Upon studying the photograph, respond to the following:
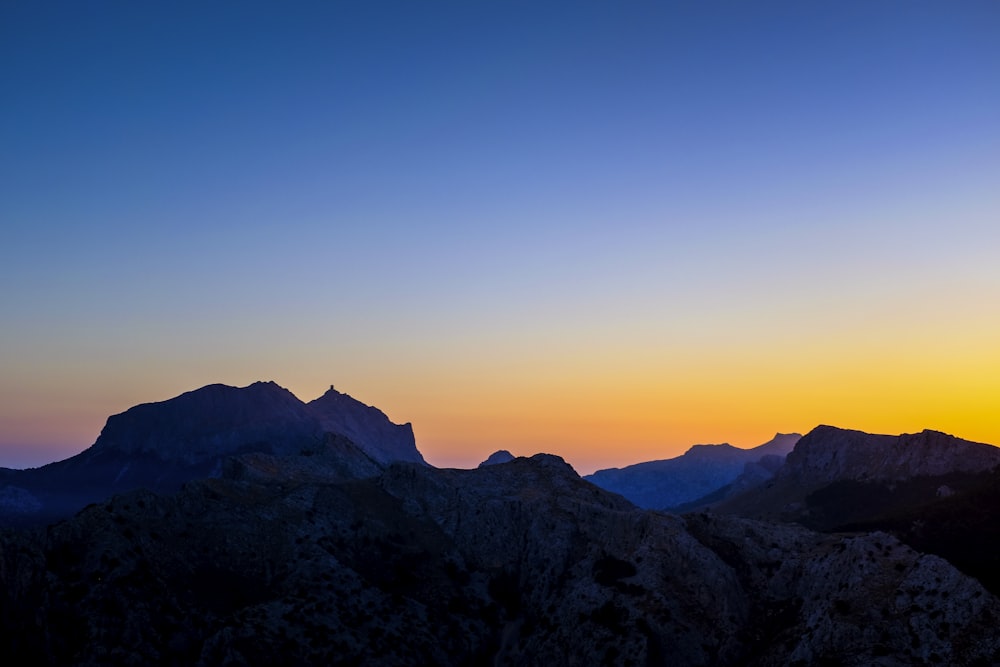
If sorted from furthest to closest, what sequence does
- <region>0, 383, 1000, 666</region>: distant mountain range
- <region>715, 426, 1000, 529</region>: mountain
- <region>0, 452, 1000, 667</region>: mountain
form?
1. <region>715, 426, 1000, 529</region>: mountain
2. <region>0, 383, 1000, 666</region>: distant mountain range
3. <region>0, 452, 1000, 667</region>: mountain

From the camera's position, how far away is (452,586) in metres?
131

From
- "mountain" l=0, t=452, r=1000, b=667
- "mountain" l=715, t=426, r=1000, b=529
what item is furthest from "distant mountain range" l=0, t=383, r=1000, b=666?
"mountain" l=715, t=426, r=1000, b=529

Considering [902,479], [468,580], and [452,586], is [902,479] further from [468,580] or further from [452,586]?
[452,586]

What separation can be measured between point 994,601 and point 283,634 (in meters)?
82.0

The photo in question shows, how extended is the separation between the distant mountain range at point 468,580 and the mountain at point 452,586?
273mm

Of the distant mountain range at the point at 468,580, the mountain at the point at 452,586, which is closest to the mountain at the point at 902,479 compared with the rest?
the distant mountain range at the point at 468,580

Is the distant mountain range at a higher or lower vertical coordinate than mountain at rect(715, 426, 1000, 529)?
lower

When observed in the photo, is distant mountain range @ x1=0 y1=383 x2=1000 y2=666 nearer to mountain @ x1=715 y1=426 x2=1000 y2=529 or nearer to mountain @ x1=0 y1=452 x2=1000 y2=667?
mountain @ x1=0 y1=452 x2=1000 y2=667

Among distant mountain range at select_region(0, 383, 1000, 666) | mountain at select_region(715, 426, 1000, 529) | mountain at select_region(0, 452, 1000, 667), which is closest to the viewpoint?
mountain at select_region(0, 452, 1000, 667)

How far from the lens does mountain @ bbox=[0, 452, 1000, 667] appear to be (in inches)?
3814

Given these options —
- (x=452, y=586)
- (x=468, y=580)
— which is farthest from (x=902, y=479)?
(x=452, y=586)

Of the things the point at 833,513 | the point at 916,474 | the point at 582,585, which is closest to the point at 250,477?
the point at 582,585

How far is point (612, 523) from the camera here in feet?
446

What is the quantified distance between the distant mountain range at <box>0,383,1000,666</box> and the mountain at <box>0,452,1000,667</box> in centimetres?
27
